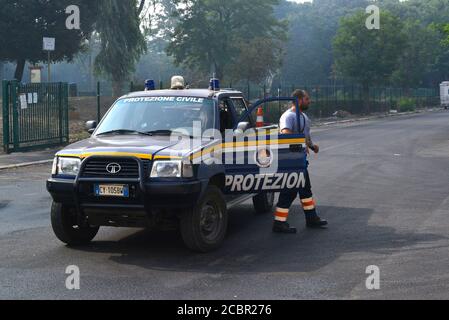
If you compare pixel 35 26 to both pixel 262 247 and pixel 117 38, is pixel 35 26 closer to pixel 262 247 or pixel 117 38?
pixel 117 38

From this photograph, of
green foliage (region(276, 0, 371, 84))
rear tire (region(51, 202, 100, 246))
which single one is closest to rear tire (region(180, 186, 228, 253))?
rear tire (region(51, 202, 100, 246))

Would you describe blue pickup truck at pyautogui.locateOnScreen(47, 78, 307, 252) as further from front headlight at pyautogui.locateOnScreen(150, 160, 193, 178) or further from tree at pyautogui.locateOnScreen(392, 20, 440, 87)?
tree at pyautogui.locateOnScreen(392, 20, 440, 87)

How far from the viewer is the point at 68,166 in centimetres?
805

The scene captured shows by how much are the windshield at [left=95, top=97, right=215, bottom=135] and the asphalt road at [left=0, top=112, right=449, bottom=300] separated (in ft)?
4.57

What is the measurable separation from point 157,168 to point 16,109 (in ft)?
45.7

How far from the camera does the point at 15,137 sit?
68.5ft

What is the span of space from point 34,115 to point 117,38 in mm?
19675

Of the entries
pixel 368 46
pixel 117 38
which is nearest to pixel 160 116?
pixel 117 38

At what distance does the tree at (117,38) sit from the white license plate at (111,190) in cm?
3263

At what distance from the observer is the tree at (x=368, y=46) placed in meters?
54.6

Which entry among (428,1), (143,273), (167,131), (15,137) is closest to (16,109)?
(15,137)

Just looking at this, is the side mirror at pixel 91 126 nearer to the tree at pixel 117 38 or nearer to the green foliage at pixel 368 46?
the tree at pixel 117 38

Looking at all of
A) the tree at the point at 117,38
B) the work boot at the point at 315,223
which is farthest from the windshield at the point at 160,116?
the tree at the point at 117,38

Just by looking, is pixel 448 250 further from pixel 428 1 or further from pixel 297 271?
pixel 428 1
